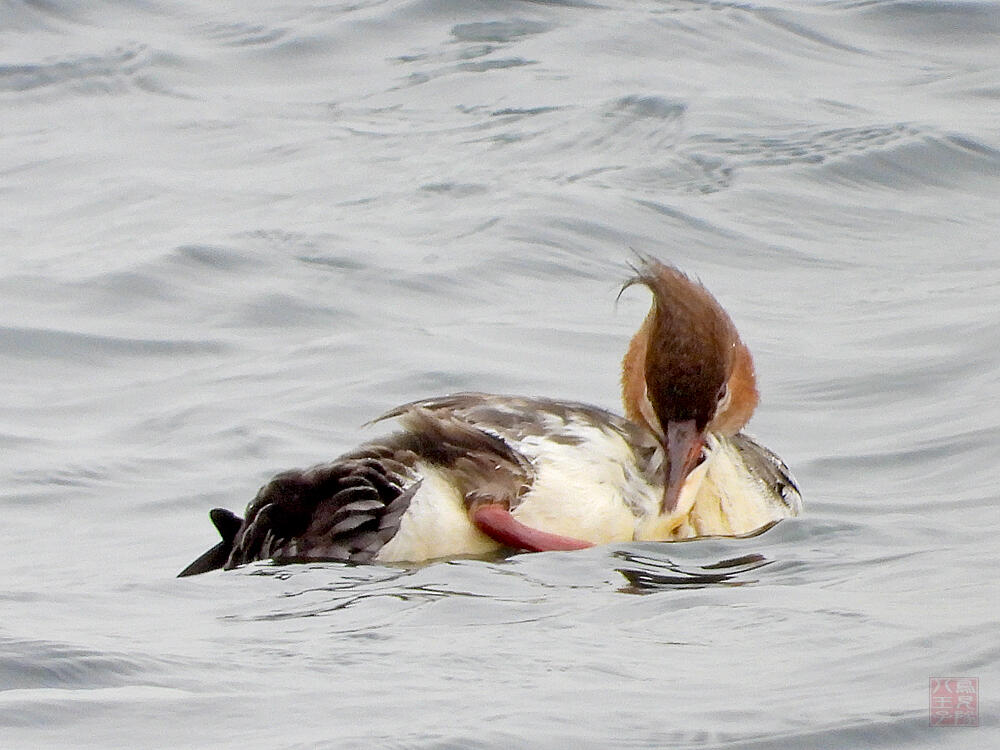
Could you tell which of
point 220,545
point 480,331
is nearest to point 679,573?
point 220,545

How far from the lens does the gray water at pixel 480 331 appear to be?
210 inches

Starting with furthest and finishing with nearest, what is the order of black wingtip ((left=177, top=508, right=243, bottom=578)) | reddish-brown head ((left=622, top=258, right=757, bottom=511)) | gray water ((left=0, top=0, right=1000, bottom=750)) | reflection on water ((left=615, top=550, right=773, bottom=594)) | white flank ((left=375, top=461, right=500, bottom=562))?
reddish-brown head ((left=622, top=258, right=757, bottom=511)) < black wingtip ((left=177, top=508, right=243, bottom=578)) < white flank ((left=375, top=461, right=500, bottom=562)) < reflection on water ((left=615, top=550, right=773, bottom=594)) < gray water ((left=0, top=0, right=1000, bottom=750))

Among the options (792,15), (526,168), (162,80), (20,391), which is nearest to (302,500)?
(20,391)

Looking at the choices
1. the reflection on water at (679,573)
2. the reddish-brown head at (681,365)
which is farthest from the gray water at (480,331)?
the reddish-brown head at (681,365)

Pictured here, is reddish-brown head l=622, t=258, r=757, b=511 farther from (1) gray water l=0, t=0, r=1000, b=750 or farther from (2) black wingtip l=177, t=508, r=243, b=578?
(2) black wingtip l=177, t=508, r=243, b=578

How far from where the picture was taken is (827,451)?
29.5 ft

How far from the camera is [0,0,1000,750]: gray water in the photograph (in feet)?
17.5

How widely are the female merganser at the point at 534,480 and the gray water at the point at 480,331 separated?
112 mm

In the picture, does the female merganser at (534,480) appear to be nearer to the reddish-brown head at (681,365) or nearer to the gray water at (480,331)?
the reddish-brown head at (681,365)

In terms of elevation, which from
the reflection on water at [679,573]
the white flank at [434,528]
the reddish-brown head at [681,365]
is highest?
the reddish-brown head at [681,365]

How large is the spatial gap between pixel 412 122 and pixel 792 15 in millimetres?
3683

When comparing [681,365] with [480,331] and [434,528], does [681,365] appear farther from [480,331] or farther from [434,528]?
[480,331]

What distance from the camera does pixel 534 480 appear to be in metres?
6.58

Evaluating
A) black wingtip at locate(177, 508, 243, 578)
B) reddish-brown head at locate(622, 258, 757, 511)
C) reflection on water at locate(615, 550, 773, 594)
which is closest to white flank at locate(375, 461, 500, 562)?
reflection on water at locate(615, 550, 773, 594)
